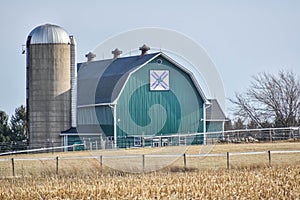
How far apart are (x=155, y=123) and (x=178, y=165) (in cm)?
→ 1820

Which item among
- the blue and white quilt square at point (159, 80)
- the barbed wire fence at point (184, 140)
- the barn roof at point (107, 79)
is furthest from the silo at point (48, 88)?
the blue and white quilt square at point (159, 80)

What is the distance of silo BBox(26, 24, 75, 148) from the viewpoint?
1980 inches

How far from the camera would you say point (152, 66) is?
174ft

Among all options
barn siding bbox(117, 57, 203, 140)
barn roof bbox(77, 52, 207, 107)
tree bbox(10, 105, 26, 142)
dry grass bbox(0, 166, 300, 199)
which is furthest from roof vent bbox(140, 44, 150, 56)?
dry grass bbox(0, 166, 300, 199)

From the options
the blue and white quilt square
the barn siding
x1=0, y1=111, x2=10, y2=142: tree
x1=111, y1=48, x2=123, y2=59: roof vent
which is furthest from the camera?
x1=0, y1=111, x2=10, y2=142: tree

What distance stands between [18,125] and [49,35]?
612 inches

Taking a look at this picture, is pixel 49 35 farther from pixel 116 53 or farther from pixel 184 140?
pixel 184 140

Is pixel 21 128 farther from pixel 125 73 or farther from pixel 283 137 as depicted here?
pixel 283 137

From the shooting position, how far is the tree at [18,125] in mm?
62688

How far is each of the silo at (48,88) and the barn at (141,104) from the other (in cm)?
124

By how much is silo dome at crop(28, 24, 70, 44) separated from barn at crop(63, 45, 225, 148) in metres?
3.65

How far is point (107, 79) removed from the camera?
54.0 metres

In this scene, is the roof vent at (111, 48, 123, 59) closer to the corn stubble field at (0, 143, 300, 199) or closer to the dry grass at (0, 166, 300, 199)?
the corn stubble field at (0, 143, 300, 199)

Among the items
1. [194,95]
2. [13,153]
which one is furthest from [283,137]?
[13,153]
